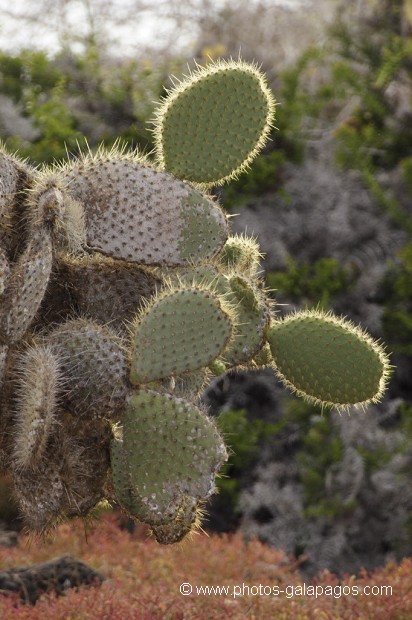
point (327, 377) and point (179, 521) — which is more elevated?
point (327, 377)

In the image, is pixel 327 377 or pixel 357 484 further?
pixel 357 484

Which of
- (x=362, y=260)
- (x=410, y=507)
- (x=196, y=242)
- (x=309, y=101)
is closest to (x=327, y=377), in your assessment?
(x=196, y=242)

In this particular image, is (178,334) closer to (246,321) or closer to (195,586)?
(246,321)

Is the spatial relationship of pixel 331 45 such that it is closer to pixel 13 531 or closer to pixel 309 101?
pixel 309 101

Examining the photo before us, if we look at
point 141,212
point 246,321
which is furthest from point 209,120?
point 246,321

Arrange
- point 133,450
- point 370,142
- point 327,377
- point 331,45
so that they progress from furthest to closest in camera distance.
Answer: point 331,45, point 370,142, point 327,377, point 133,450

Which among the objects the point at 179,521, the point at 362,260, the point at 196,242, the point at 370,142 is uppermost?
the point at 196,242
